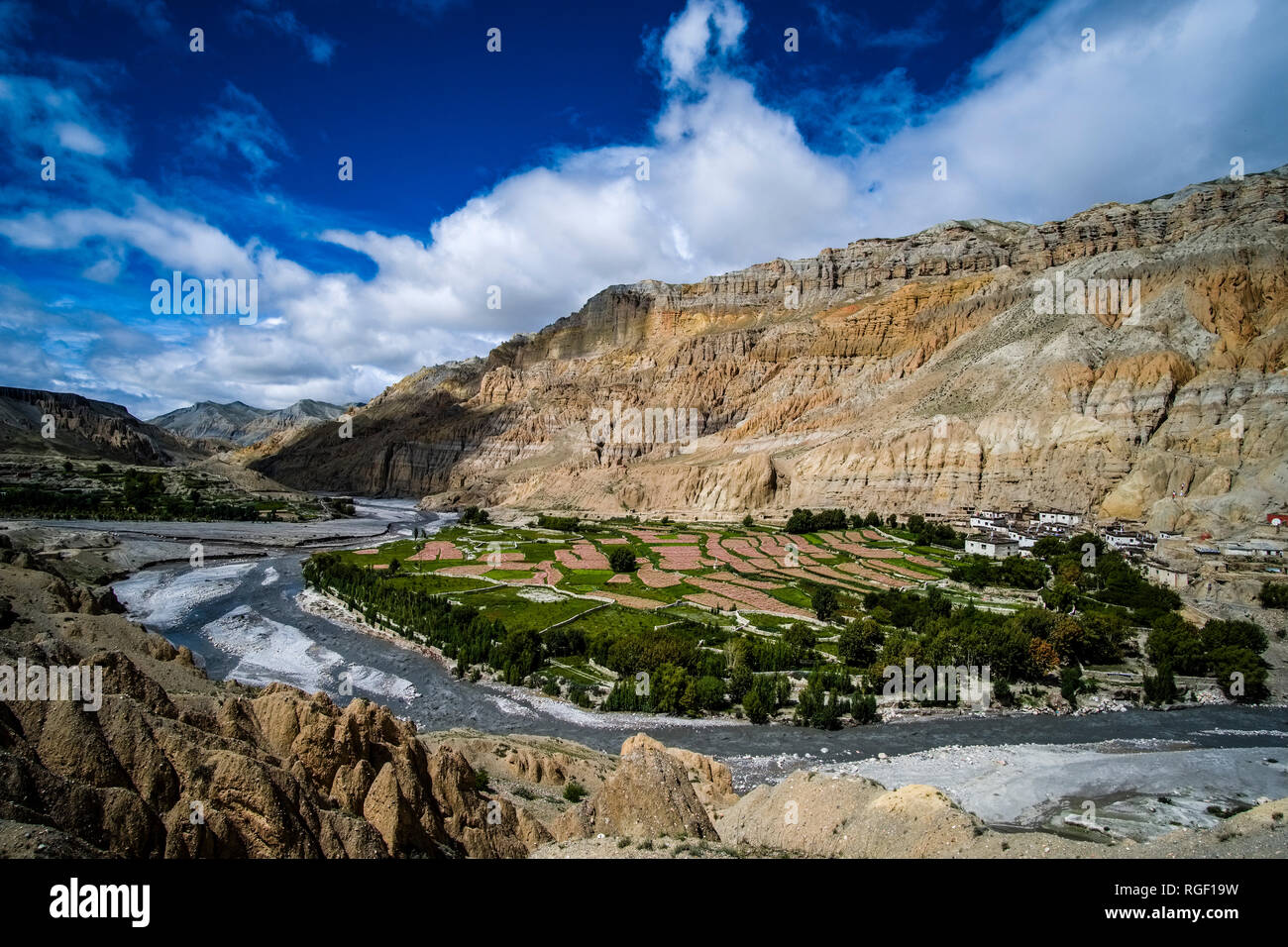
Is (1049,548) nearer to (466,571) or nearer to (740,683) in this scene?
(740,683)

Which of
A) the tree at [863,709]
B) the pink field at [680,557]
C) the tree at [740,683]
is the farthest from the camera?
the pink field at [680,557]

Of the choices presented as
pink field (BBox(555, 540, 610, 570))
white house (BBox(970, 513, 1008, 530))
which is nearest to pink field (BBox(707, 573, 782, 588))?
pink field (BBox(555, 540, 610, 570))

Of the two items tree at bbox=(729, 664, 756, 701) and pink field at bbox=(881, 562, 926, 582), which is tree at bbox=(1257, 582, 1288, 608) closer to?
pink field at bbox=(881, 562, 926, 582)

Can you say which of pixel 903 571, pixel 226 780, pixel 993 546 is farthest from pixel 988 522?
pixel 226 780

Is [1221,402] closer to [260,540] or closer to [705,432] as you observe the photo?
[705,432]

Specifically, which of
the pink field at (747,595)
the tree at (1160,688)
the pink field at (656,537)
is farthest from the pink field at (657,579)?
the tree at (1160,688)

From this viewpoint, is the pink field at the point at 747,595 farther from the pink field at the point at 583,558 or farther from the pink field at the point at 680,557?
the pink field at the point at 583,558
